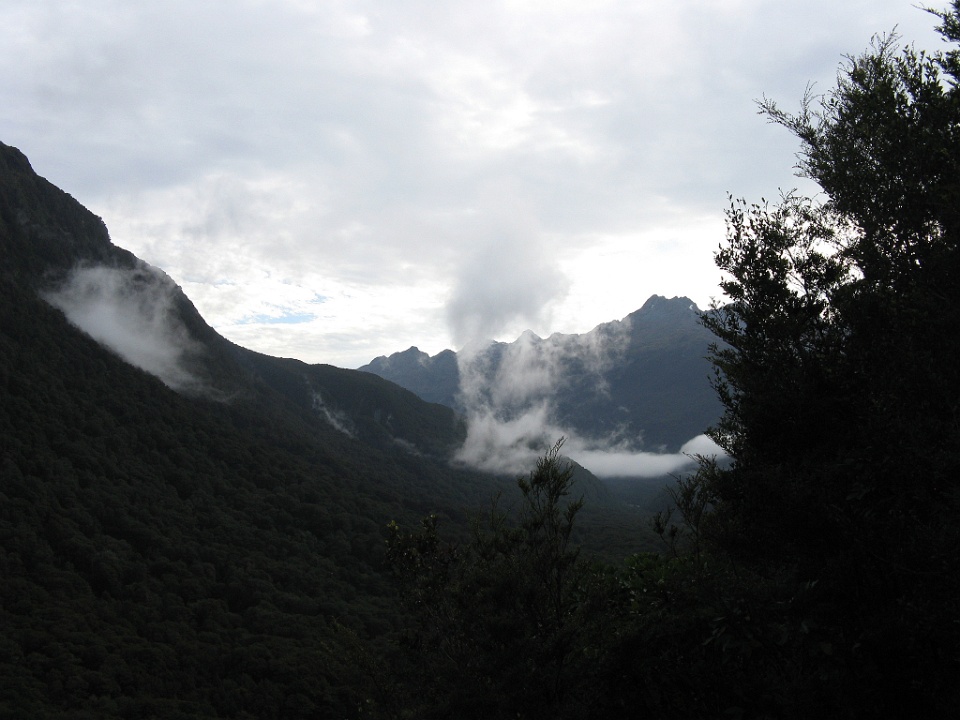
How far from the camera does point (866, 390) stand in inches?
410

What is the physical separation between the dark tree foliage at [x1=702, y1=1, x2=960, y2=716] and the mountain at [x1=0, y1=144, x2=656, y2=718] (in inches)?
586

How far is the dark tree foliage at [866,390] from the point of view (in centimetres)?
824

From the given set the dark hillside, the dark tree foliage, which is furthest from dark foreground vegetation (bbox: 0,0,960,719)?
the dark hillside

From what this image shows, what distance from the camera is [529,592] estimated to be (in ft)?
41.4

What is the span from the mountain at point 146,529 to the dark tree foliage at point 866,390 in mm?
14877

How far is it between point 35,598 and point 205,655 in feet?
87.4

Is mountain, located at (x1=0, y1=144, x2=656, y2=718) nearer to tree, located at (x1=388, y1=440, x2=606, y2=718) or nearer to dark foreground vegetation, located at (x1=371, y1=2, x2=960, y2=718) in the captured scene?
tree, located at (x1=388, y1=440, x2=606, y2=718)

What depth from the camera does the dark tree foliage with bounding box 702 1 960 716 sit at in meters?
8.24

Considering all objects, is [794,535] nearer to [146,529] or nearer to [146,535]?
[146,535]

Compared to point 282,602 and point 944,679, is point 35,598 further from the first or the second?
point 944,679

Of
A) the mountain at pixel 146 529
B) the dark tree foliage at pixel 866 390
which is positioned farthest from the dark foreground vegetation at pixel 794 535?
the mountain at pixel 146 529

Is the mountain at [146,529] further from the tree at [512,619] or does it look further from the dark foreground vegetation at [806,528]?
the dark foreground vegetation at [806,528]

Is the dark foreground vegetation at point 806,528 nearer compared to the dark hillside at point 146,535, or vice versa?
the dark foreground vegetation at point 806,528

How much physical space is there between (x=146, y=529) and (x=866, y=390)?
126m
